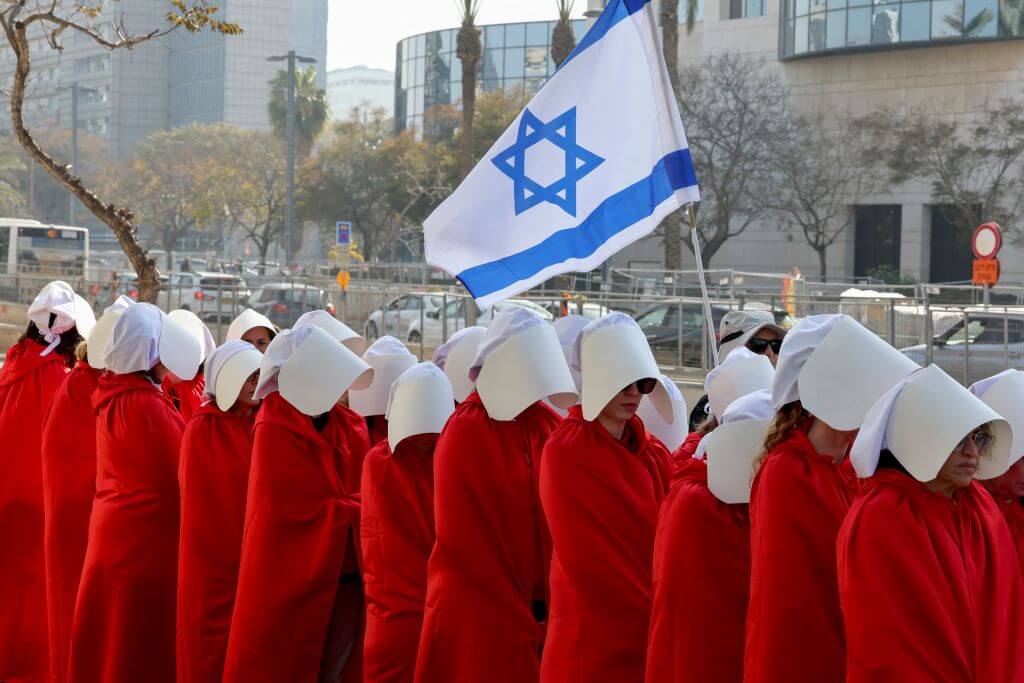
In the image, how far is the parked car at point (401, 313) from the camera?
18.5m

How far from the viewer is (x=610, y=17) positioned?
619cm

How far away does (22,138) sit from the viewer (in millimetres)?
9641

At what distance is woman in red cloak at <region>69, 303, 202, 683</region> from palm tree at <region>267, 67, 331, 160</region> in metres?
67.1

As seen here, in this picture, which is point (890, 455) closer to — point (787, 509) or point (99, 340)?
point (787, 509)

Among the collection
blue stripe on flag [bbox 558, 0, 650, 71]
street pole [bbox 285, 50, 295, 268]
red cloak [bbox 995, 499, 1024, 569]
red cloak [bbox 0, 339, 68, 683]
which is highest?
street pole [bbox 285, 50, 295, 268]

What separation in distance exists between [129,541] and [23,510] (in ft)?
5.74

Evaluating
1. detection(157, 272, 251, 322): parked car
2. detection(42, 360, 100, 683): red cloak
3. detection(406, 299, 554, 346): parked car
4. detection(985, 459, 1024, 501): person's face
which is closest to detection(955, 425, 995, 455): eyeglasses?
detection(985, 459, 1024, 501): person's face

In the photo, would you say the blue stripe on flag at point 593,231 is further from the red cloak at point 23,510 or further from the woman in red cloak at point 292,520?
the red cloak at point 23,510

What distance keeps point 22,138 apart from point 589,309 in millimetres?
8872

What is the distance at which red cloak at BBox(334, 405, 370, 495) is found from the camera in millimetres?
5789

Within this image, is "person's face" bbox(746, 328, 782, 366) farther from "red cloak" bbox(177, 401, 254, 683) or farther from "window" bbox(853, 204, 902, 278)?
"window" bbox(853, 204, 902, 278)

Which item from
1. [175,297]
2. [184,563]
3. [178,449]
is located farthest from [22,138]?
[175,297]

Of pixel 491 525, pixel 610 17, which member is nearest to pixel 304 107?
pixel 610 17

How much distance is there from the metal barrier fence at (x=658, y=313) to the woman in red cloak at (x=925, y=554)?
948cm
